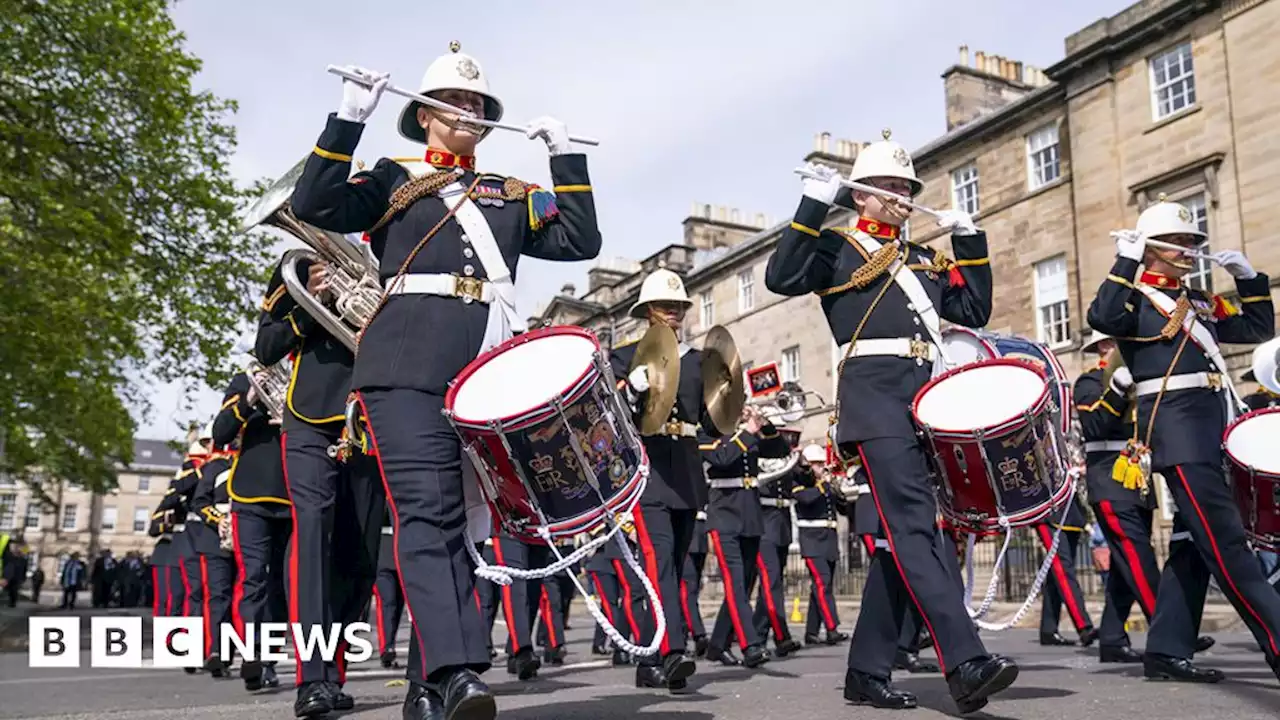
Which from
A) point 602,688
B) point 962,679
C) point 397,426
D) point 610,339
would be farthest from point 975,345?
point 610,339

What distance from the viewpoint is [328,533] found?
19.6ft

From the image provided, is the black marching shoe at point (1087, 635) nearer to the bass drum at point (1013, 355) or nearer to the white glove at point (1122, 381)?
the white glove at point (1122, 381)

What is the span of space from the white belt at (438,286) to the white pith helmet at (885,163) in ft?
7.03

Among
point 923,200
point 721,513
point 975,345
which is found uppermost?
point 923,200

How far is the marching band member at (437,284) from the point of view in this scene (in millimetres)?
4223

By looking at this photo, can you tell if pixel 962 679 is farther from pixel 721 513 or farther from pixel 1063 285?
pixel 1063 285

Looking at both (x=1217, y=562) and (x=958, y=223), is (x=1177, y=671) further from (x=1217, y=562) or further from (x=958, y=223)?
(x=958, y=223)

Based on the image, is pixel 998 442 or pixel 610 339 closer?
pixel 998 442

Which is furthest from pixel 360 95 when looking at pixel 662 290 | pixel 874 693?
pixel 662 290

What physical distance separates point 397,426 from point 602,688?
331 cm

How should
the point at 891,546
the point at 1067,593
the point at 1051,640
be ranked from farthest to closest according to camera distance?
the point at 1051,640 < the point at 1067,593 < the point at 891,546

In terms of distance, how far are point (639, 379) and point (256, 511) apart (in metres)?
2.49

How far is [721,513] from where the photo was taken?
32.3 feet

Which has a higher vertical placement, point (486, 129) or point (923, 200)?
point (923, 200)
